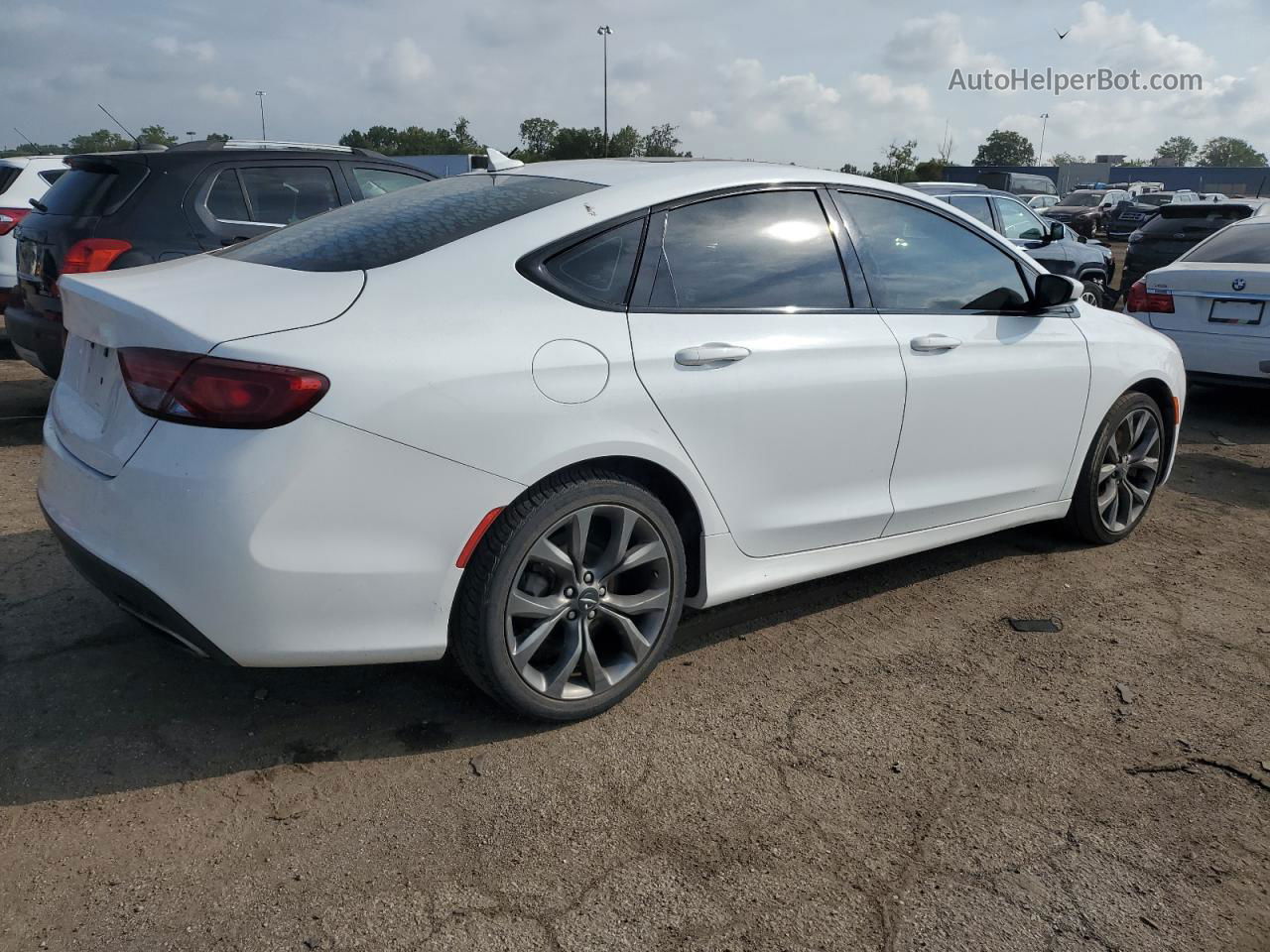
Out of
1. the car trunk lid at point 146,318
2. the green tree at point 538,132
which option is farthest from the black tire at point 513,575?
the green tree at point 538,132

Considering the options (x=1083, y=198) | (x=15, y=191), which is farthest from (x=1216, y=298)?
(x=1083, y=198)

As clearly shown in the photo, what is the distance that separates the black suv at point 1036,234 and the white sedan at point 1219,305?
1985 mm

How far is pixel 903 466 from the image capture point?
3805 mm

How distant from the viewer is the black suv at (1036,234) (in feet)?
36.5

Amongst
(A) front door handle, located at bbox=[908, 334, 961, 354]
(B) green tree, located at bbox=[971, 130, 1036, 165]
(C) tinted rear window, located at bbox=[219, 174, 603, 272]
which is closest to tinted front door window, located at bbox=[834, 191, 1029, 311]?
(A) front door handle, located at bbox=[908, 334, 961, 354]

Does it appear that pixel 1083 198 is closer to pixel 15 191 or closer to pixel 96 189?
pixel 15 191

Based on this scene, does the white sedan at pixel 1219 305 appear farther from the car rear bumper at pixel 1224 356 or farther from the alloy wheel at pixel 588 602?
the alloy wheel at pixel 588 602

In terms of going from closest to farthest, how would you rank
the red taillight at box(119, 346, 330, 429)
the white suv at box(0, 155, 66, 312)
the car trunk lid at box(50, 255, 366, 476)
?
the red taillight at box(119, 346, 330, 429), the car trunk lid at box(50, 255, 366, 476), the white suv at box(0, 155, 66, 312)

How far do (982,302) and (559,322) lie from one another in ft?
6.72

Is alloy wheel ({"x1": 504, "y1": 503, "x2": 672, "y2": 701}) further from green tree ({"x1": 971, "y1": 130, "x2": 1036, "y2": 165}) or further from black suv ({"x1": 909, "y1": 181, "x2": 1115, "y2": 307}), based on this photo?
green tree ({"x1": 971, "y1": 130, "x2": 1036, "y2": 165})

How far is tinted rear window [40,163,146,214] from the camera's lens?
5844mm

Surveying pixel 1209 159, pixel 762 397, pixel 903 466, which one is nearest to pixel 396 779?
pixel 762 397

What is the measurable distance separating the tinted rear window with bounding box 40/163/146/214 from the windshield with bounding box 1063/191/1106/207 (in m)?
34.7

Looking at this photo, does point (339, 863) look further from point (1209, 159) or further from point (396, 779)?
point (1209, 159)
